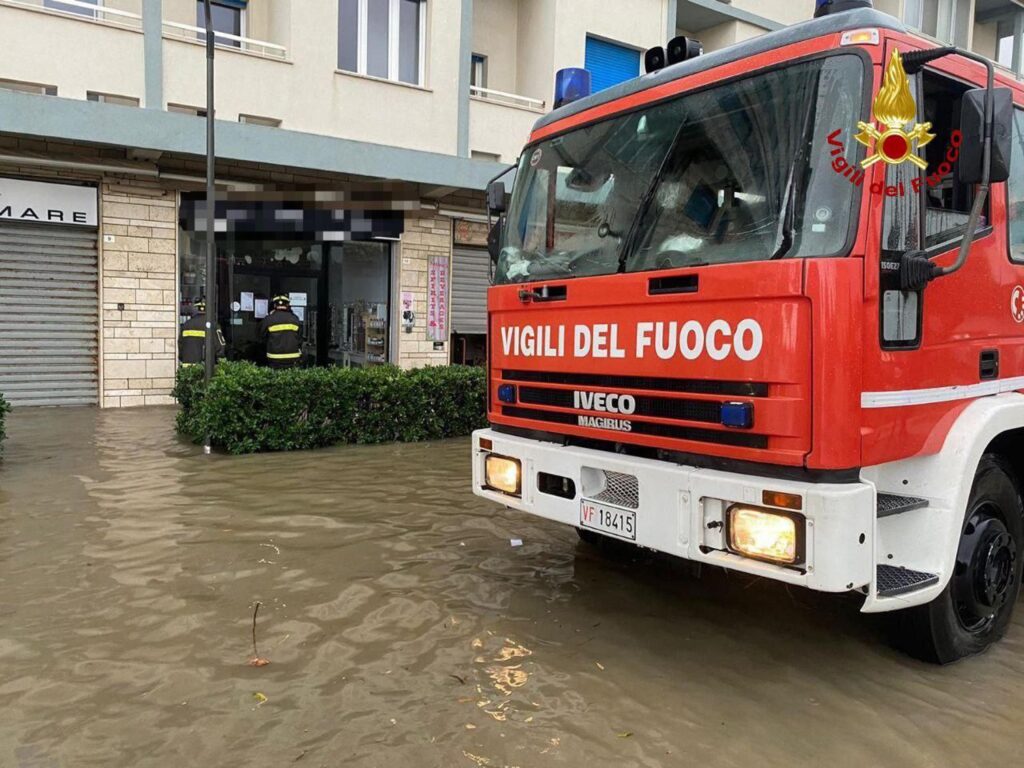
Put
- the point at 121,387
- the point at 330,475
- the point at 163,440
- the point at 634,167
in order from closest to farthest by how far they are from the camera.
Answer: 1. the point at 634,167
2. the point at 330,475
3. the point at 163,440
4. the point at 121,387

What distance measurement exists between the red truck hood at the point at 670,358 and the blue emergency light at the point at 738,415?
0.05 ft

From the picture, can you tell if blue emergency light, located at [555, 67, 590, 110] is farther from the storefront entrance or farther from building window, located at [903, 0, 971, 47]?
building window, located at [903, 0, 971, 47]

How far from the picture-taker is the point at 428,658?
356 cm

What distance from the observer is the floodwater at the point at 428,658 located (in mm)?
2871

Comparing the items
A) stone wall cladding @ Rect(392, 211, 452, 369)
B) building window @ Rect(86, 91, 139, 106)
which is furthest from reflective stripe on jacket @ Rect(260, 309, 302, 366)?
building window @ Rect(86, 91, 139, 106)

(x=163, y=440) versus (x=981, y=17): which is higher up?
(x=981, y=17)

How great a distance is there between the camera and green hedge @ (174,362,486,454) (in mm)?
7871

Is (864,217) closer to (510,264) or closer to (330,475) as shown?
(510,264)

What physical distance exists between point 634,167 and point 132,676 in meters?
3.17

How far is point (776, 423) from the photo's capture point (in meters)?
2.91

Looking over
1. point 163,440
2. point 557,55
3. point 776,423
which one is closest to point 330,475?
point 163,440

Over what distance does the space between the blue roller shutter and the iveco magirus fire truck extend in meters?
12.0

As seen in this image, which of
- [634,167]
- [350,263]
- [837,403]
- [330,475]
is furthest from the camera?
[350,263]

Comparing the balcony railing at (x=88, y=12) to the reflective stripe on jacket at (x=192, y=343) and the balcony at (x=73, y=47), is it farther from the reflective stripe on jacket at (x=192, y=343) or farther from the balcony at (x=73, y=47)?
the reflective stripe on jacket at (x=192, y=343)
